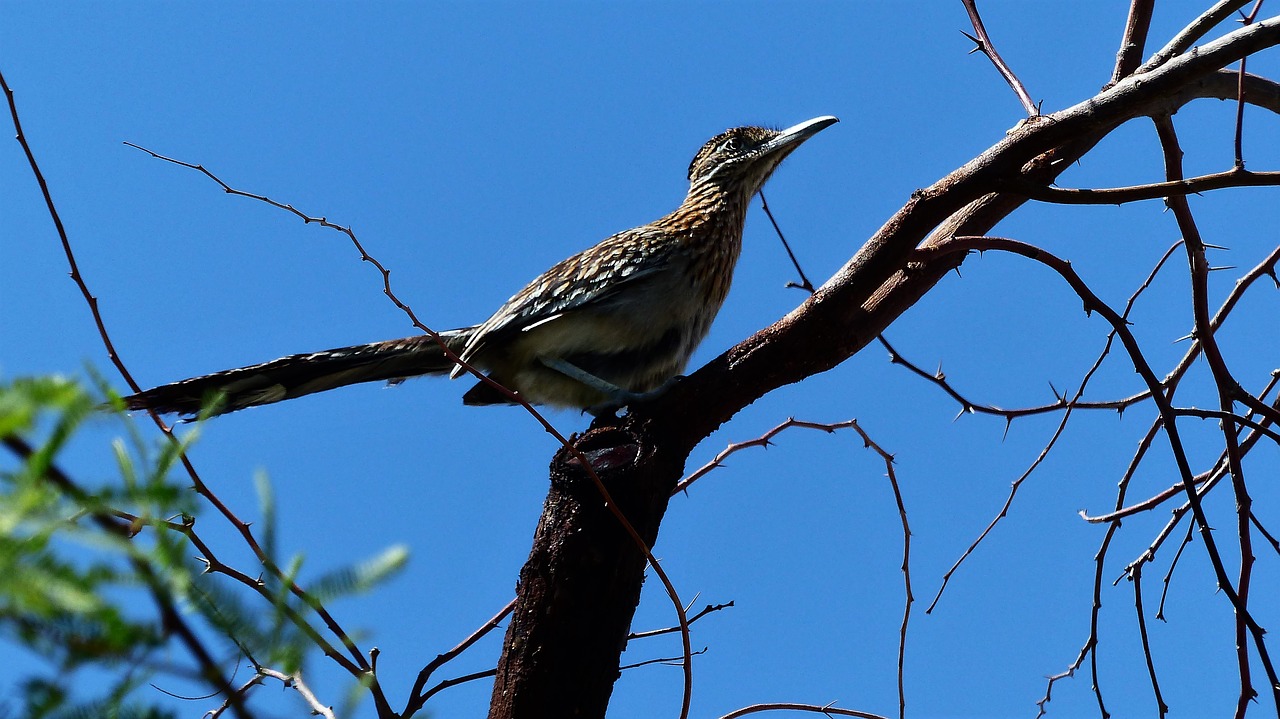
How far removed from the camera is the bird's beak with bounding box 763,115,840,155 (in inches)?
172

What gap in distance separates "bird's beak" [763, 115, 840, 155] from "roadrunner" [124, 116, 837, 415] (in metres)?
0.59

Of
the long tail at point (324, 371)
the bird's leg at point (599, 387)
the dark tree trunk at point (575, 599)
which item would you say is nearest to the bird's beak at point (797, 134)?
the bird's leg at point (599, 387)

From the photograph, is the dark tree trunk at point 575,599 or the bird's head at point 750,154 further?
the bird's head at point 750,154

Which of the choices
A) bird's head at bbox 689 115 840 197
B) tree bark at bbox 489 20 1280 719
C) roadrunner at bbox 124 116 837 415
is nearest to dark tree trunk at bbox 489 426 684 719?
tree bark at bbox 489 20 1280 719

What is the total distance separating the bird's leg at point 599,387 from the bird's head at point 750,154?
1.25 meters

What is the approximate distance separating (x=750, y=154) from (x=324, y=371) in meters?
2.06

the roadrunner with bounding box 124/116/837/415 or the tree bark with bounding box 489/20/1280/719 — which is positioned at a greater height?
the roadrunner with bounding box 124/116/837/415

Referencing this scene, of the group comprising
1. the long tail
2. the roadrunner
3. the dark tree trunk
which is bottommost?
the dark tree trunk

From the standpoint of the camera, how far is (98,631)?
73 cm

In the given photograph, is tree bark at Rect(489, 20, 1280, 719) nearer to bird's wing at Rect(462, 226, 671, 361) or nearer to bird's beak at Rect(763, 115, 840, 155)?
bird's wing at Rect(462, 226, 671, 361)

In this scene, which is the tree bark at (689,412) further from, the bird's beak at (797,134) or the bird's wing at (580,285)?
the bird's beak at (797,134)

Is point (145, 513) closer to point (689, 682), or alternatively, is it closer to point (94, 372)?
point (94, 372)

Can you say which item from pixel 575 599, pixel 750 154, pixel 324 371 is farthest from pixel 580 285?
pixel 575 599

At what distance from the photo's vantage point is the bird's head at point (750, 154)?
4398 millimetres
